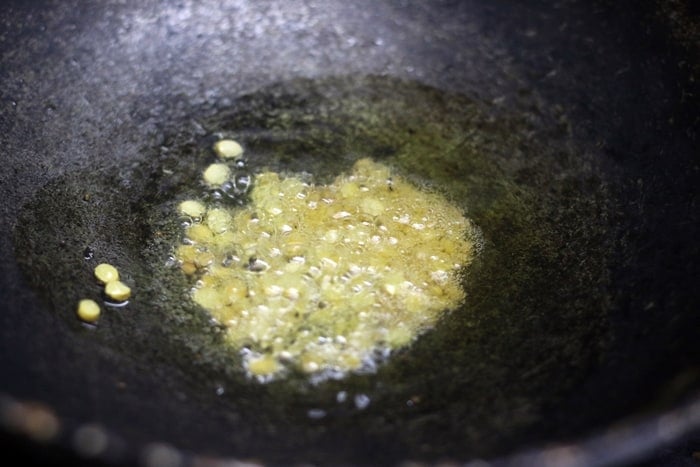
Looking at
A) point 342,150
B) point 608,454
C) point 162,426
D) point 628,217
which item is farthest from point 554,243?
point 162,426

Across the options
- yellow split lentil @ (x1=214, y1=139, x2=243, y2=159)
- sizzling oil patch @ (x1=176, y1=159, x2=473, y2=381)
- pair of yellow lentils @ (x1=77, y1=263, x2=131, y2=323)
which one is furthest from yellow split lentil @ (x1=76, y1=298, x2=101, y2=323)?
yellow split lentil @ (x1=214, y1=139, x2=243, y2=159)

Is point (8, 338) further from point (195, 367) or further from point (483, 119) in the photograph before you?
point (483, 119)

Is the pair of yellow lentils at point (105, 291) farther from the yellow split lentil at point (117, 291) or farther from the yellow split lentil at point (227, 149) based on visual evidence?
the yellow split lentil at point (227, 149)

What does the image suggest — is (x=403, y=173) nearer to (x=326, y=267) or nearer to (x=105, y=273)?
(x=326, y=267)

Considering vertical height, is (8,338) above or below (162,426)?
above

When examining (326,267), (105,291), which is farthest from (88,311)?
(326,267)

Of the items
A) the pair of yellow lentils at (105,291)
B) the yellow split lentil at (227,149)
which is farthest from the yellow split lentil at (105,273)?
the yellow split lentil at (227,149)
